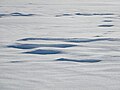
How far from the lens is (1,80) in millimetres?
2416

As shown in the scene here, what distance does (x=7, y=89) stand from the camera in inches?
86.5

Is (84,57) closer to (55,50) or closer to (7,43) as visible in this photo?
(55,50)

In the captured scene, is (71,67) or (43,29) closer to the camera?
(71,67)

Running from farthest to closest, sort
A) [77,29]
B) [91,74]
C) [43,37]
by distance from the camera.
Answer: [77,29], [43,37], [91,74]

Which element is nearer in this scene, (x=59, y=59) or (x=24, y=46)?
(x=59, y=59)

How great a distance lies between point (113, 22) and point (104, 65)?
11.0 ft

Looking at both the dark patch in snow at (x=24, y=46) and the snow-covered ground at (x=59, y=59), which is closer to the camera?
the snow-covered ground at (x=59, y=59)

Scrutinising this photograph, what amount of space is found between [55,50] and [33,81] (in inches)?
47.3

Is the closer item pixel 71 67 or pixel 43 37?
pixel 71 67

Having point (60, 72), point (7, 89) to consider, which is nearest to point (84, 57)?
point (60, 72)

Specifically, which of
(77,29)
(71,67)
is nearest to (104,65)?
(71,67)

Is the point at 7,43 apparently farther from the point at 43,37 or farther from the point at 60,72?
the point at 60,72

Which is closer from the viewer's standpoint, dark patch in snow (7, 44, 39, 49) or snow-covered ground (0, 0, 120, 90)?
snow-covered ground (0, 0, 120, 90)

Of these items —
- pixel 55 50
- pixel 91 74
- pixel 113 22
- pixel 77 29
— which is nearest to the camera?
pixel 91 74
